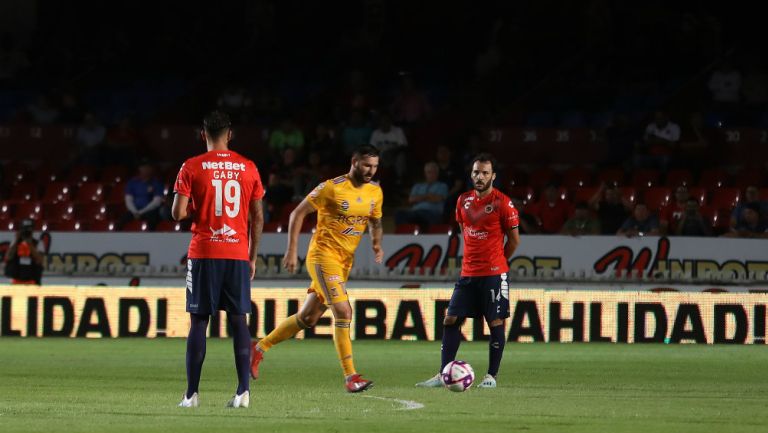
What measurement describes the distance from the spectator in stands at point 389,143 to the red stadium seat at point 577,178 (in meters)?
2.58

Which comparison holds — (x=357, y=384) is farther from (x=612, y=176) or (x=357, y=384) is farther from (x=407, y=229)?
(x=612, y=176)

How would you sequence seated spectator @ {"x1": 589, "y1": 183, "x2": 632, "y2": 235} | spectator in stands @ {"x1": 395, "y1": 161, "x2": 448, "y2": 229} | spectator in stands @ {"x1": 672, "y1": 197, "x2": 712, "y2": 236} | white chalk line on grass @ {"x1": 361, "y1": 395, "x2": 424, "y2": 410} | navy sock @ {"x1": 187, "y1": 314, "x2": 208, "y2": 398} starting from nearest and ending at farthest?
navy sock @ {"x1": 187, "y1": 314, "x2": 208, "y2": 398}, white chalk line on grass @ {"x1": 361, "y1": 395, "x2": 424, "y2": 410}, spectator in stands @ {"x1": 672, "y1": 197, "x2": 712, "y2": 236}, seated spectator @ {"x1": 589, "y1": 183, "x2": 632, "y2": 235}, spectator in stands @ {"x1": 395, "y1": 161, "x2": 448, "y2": 229}

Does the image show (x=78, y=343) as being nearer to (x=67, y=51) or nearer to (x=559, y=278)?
(x=559, y=278)

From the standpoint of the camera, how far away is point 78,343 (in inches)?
720

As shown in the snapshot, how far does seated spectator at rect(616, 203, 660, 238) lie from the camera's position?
20.2 metres

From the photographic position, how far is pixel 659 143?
2264 centimetres

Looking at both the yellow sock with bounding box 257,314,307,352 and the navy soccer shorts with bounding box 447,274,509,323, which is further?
the yellow sock with bounding box 257,314,307,352

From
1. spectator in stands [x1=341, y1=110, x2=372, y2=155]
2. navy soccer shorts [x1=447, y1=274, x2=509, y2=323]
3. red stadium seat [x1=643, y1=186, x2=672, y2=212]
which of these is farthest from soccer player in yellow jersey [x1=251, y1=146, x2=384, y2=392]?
spectator in stands [x1=341, y1=110, x2=372, y2=155]

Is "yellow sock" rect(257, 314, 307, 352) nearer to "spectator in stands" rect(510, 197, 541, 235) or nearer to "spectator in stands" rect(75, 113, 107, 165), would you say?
"spectator in stands" rect(510, 197, 541, 235)

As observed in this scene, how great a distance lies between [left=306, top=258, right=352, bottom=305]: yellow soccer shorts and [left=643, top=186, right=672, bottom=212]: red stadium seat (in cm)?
1060

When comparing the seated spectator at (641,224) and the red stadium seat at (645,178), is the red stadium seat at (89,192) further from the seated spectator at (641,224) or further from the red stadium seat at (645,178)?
the seated spectator at (641,224)

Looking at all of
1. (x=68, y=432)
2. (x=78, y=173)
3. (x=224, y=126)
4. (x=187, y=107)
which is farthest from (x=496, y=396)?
(x=187, y=107)

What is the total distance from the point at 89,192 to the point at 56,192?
0.59 meters

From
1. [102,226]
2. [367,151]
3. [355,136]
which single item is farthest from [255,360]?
[355,136]
